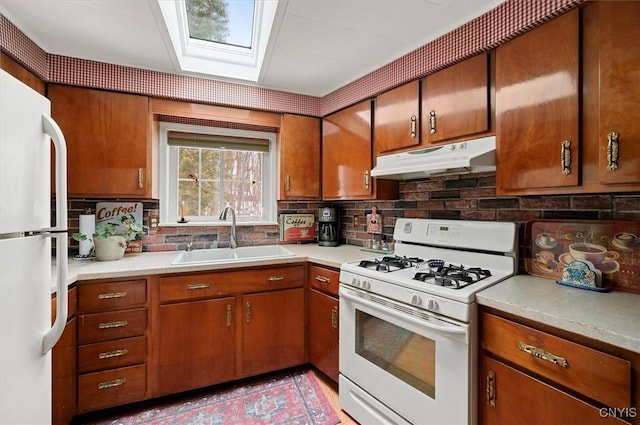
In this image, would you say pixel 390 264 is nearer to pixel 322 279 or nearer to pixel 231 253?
pixel 322 279

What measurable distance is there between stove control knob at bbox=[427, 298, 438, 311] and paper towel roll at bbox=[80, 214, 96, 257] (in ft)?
7.06

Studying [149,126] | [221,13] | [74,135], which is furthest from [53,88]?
[221,13]

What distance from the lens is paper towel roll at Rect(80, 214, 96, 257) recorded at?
199cm

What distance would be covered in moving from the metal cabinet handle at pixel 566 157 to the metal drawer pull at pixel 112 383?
2.50 meters

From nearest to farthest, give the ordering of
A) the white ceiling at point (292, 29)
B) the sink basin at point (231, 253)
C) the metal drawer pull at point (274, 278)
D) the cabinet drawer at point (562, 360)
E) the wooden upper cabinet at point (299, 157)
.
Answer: the cabinet drawer at point (562, 360) → the white ceiling at point (292, 29) → the metal drawer pull at point (274, 278) → the sink basin at point (231, 253) → the wooden upper cabinet at point (299, 157)

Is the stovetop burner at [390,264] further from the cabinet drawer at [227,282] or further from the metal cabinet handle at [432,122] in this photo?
the metal cabinet handle at [432,122]

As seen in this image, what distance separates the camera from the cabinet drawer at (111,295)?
5.37 ft

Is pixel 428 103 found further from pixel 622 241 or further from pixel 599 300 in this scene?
pixel 599 300

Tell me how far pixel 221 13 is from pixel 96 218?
169cm

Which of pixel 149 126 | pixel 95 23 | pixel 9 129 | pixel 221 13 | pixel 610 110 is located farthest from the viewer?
pixel 149 126

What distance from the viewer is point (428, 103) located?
5.82ft

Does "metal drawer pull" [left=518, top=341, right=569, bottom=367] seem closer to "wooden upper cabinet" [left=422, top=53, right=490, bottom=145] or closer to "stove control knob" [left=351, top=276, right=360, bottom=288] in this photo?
"stove control knob" [left=351, top=276, right=360, bottom=288]

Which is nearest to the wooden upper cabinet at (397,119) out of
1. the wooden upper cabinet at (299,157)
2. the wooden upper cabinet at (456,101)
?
the wooden upper cabinet at (456,101)

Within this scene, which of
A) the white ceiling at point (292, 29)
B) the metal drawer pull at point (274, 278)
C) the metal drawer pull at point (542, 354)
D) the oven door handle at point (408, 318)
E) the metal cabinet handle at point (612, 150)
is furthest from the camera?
the metal drawer pull at point (274, 278)
